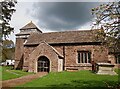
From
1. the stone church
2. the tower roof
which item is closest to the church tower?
the tower roof

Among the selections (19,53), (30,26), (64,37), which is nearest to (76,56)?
(64,37)

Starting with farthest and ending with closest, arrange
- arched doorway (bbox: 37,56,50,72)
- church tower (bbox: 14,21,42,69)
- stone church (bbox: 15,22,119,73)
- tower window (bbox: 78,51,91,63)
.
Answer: church tower (bbox: 14,21,42,69) < tower window (bbox: 78,51,91,63) < arched doorway (bbox: 37,56,50,72) < stone church (bbox: 15,22,119,73)

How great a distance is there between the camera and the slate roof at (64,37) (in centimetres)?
3451

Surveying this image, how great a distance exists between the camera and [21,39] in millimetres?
46969

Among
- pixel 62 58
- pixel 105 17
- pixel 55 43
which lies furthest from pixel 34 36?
pixel 105 17

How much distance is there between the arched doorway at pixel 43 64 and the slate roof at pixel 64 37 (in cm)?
459

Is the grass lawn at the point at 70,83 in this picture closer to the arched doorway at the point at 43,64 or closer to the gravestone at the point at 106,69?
the gravestone at the point at 106,69

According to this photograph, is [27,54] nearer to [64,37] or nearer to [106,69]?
[64,37]

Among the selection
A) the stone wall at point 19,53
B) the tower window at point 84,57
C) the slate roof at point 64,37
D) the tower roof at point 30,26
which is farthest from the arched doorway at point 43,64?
the tower roof at point 30,26

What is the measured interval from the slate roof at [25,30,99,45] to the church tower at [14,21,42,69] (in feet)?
24.9

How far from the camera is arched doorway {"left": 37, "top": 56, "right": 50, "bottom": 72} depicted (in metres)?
32.0

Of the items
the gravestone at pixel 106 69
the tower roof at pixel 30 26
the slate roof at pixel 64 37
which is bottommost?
the gravestone at pixel 106 69

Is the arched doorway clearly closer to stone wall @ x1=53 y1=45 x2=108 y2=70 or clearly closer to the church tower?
stone wall @ x1=53 y1=45 x2=108 y2=70

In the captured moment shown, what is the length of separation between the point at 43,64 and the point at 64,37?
7.60m
